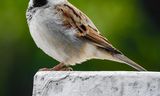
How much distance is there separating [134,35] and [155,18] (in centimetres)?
62

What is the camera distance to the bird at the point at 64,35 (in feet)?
16.0

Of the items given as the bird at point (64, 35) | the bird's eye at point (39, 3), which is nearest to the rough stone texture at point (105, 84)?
the bird at point (64, 35)

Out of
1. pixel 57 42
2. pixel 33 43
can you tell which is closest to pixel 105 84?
pixel 57 42

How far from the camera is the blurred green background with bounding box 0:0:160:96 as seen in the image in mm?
8312

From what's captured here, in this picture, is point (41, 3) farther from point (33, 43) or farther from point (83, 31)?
point (33, 43)

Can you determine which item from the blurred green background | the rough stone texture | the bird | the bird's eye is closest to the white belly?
the bird

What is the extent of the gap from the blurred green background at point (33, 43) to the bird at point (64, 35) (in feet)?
9.00

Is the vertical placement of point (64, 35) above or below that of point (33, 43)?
above

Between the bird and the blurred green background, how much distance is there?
2743 millimetres

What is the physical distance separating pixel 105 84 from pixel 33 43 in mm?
5114

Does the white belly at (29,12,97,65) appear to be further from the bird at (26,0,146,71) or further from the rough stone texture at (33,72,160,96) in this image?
the rough stone texture at (33,72,160,96)

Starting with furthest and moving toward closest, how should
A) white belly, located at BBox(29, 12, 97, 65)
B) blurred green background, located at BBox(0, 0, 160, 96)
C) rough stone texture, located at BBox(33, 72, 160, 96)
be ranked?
blurred green background, located at BBox(0, 0, 160, 96), white belly, located at BBox(29, 12, 97, 65), rough stone texture, located at BBox(33, 72, 160, 96)

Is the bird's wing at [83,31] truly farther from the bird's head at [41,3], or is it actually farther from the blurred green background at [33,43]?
the blurred green background at [33,43]

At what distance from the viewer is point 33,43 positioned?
27.5ft
